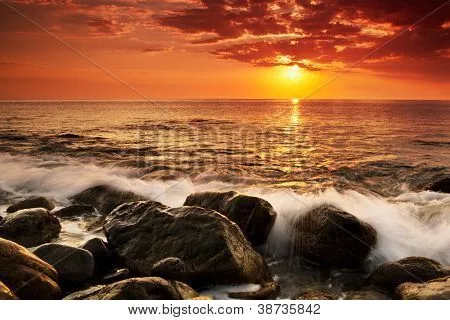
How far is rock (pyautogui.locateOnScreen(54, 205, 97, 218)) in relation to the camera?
7801 mm

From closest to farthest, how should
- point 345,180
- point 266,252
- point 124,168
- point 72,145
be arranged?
point 266,252
point 345,180
point 124,168
point 72,145

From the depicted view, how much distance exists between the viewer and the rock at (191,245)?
4.93 meters

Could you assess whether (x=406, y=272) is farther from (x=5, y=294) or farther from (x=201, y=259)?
(x=5, y=294)

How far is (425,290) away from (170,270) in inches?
101

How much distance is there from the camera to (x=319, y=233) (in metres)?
6.14

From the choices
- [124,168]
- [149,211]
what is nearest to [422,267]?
[149,211]

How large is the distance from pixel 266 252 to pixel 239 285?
153cm

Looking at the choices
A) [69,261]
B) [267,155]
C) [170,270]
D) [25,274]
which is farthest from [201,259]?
[267,155]

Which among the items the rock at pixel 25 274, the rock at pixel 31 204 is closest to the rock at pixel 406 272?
the rock at pixel 25 274

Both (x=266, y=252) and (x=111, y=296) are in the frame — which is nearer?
(x=111, y=296)

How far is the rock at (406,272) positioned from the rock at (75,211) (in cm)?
498

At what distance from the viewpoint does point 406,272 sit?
5.20 meters

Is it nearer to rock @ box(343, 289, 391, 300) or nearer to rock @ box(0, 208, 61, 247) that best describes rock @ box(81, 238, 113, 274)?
rock @ box(0, 208, 61, 247)
